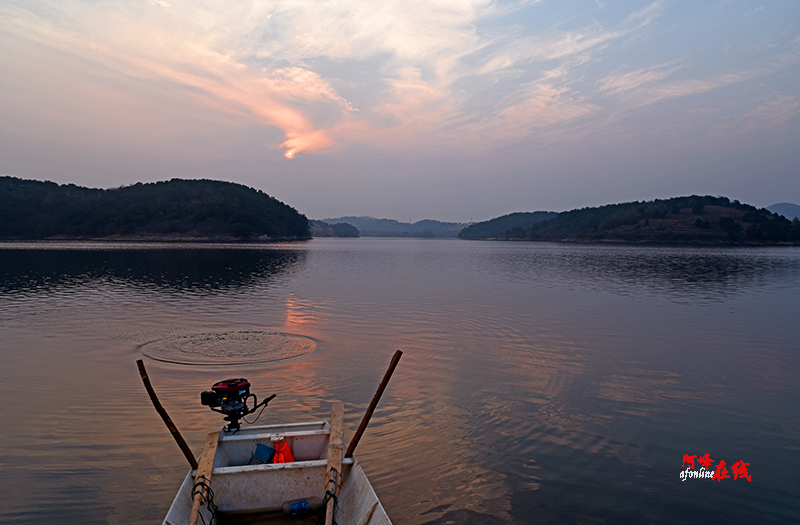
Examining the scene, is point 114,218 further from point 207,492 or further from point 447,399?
point 207,492

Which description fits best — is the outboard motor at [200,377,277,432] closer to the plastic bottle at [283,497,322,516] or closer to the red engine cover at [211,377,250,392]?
the red engine cover at [211,377,250,392]

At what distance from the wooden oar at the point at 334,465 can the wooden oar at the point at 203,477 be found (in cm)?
167

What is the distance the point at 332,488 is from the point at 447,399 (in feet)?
21.4

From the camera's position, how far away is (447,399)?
12336mm

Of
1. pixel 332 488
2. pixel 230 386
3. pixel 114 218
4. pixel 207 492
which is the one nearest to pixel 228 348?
pixel 230 386

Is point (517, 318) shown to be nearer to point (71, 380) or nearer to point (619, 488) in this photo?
point (619, 488)

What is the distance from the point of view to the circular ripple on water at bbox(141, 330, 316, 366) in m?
16.0

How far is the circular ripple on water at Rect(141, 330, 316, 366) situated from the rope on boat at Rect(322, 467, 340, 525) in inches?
397

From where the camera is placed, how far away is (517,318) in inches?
984

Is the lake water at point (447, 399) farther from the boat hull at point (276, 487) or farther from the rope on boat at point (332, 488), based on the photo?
the rope on boat at point (332, 488)

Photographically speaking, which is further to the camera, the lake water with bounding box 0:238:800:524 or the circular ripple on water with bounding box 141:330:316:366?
the circular ripple on water with bounding box 141:330:316:366

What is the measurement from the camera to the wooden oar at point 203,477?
18.8 feet

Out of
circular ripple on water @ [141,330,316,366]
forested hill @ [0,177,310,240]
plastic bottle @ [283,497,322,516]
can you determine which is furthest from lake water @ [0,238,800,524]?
forested hill @ [0,177,310,240]

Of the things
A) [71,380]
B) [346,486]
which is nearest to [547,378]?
[346,486]
